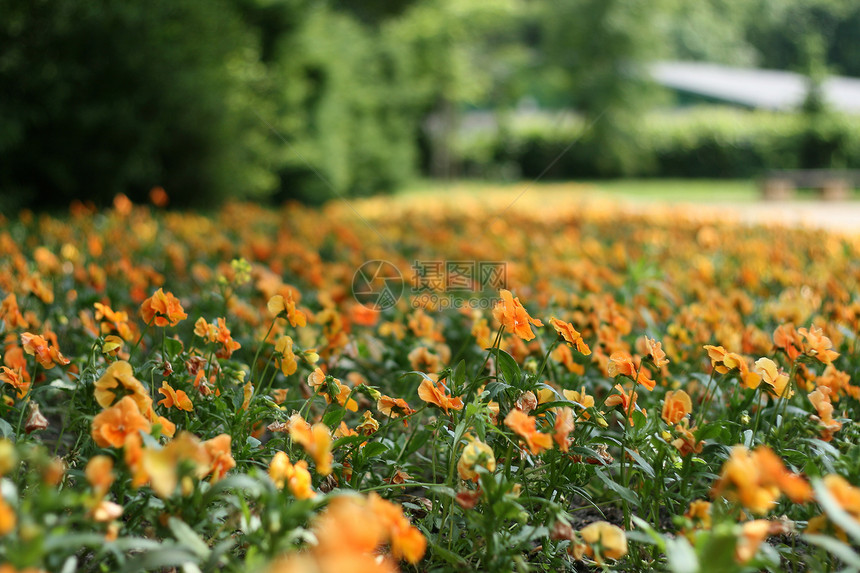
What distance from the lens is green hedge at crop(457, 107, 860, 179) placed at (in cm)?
2258

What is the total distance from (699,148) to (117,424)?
78.4 ft

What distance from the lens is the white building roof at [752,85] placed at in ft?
82.6

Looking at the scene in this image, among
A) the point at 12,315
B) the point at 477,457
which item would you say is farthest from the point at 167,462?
the point at 12,315

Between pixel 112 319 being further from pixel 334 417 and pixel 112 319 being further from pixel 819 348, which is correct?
pixel 819 348

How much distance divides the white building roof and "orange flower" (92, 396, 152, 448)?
2488 cm

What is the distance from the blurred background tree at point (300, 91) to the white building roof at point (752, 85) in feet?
4.82

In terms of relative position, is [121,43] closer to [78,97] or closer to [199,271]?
[78,97]

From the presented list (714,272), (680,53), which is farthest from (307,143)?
(680,53)

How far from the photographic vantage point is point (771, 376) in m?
1.52

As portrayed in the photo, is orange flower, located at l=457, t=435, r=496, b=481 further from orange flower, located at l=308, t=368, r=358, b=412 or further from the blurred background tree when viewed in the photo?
the blurred background tree

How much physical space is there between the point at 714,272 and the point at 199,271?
2.71 meters

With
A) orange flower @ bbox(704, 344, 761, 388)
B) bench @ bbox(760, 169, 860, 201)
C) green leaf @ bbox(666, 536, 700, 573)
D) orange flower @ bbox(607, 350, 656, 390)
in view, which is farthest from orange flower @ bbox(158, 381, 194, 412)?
bench @ bbox(760, 169, 860, 201)

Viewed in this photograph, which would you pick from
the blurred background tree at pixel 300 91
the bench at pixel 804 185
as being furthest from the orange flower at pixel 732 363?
the bench at pixel 804 185

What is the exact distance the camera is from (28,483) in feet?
4.55
